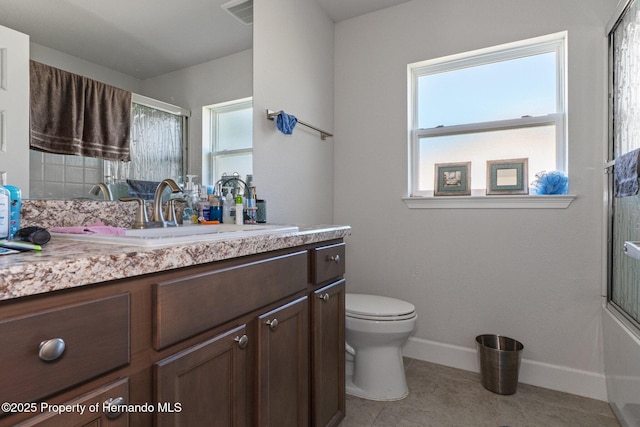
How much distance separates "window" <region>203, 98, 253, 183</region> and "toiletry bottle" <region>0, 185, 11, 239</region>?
2.81ft

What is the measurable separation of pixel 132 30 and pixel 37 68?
1.31 feet

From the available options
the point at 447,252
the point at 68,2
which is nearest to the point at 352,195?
the point at 447,252

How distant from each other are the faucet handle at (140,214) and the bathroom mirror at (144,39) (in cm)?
40

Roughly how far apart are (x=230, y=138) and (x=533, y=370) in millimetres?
2219

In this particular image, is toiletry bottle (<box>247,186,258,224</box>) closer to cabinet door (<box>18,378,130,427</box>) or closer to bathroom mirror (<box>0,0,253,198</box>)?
bathroom mirror (<box>0,0,253,198</box>)

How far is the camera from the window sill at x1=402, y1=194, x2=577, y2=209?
2.01m

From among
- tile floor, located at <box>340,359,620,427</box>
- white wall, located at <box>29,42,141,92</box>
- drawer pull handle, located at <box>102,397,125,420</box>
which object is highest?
white wall, located at <box>29,42,141,92</box>

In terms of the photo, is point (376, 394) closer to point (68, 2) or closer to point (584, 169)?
point (584, 169)

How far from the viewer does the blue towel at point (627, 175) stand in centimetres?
133

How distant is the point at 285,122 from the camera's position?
202 cm

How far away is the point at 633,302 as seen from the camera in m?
1.58

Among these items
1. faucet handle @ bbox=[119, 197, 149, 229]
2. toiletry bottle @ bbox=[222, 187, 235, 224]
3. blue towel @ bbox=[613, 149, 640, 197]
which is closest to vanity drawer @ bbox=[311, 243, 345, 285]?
toiletry bottle @ bbox=[222, 187, 235, 224]

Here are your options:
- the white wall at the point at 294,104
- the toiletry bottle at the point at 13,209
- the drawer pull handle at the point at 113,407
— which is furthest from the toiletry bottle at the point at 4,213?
the white wall at the point at 294,104

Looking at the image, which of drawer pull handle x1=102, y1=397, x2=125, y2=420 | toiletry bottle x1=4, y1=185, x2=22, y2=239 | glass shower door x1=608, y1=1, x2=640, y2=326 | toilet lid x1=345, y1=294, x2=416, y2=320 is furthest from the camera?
toilet lid x1=345, y1=294, x2=416, y2=320
